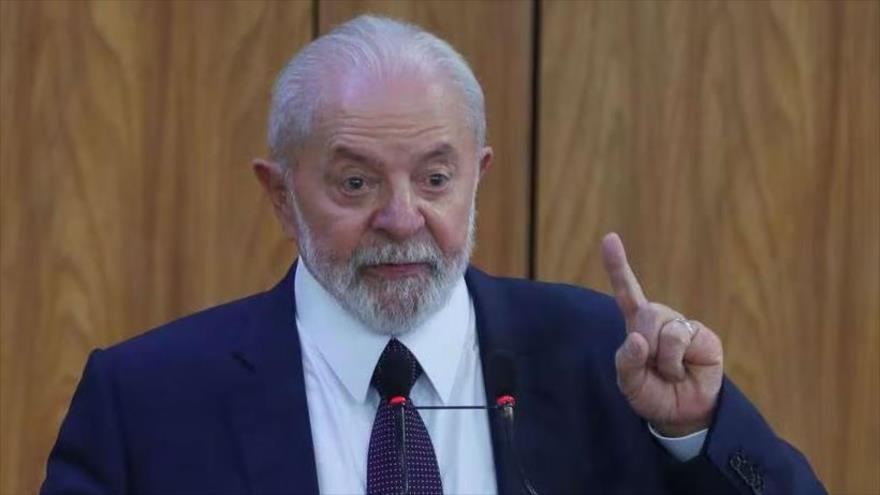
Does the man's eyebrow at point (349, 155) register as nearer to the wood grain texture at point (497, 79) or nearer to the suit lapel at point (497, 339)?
the suit lapel at point (497, 339)

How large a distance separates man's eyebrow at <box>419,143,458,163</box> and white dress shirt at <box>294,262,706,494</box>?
0.21 metres

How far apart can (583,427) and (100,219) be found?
1.46 metres

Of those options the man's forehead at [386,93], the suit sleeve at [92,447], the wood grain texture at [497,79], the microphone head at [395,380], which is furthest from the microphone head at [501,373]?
the wood grain texture at [497,79]

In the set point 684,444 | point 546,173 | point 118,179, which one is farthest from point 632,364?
point 118,179

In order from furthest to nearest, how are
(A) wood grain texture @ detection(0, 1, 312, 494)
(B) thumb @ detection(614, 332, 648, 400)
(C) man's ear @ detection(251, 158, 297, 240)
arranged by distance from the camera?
(A) wood grain texture @ detection(0, 1, 312, 494) < (C) man's ear @ detection(251, 158, 297, 240) < (B) thumb @ detection(614, 332, 648, 400)

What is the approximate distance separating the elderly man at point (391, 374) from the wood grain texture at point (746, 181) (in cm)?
118

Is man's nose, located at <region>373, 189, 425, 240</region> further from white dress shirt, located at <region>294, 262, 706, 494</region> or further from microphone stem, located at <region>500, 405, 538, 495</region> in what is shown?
microphone stem, located at <region>500, 405, 538, 495</region>

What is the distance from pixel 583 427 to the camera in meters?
2.74

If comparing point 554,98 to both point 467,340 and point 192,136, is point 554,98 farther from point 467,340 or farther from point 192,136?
point 467,340

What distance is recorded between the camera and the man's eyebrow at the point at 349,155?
2.68 m

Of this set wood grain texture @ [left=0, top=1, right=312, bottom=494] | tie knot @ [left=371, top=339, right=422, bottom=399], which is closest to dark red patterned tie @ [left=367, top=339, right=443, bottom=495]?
tie knot @ [left=371, top=339, right=422, bottom=399]

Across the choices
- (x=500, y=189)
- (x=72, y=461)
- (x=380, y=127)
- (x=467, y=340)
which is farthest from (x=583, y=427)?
(x=500, y=189)

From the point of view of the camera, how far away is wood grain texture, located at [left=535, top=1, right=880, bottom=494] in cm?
399

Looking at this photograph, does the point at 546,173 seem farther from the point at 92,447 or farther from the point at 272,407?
the point at 92,447
